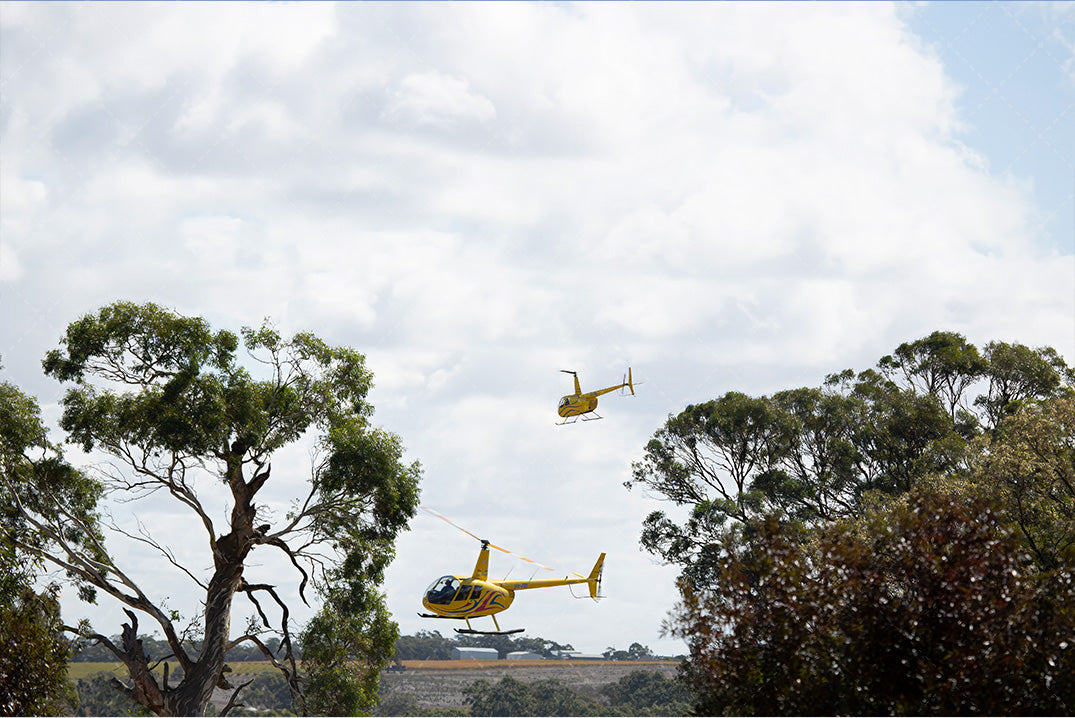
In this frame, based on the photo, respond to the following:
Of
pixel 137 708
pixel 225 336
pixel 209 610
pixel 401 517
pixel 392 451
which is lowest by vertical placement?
pixel 137 708

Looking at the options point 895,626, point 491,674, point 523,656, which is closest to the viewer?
point 895,626

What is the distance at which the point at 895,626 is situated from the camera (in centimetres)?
901

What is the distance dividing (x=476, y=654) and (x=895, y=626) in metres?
85.8

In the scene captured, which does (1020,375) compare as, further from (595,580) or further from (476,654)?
(476,654)

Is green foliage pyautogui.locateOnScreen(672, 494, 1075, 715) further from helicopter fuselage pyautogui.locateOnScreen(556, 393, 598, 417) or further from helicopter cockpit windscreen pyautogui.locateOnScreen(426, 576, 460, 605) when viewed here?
helicopter fuselage pyautogui.locateOnScreen(556, 393, 598, 417)

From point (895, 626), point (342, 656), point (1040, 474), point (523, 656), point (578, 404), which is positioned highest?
point (578, 404)

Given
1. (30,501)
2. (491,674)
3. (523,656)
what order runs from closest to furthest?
(30,501), (491,674), (523,656)

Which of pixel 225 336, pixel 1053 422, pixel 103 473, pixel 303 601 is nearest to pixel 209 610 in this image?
pixel 303 601

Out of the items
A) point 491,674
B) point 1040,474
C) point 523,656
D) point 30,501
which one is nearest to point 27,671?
point 30,501

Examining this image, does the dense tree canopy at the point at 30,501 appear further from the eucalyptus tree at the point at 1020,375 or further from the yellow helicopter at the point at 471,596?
the eucalyptus tree at the point at 1020,375

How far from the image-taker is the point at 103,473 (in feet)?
69.8

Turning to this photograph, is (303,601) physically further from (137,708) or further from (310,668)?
(137,708)

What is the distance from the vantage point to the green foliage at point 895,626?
8.62m

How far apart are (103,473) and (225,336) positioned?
3833 mm
